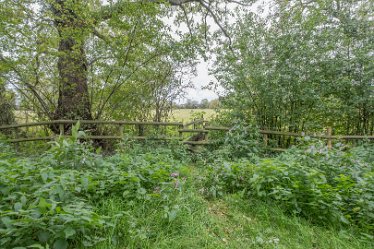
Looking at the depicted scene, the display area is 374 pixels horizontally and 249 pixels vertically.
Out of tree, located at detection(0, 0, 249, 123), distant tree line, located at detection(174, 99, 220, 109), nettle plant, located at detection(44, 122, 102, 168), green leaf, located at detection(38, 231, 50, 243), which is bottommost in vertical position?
green leaf, located at detection(38, 231, 50, 243)

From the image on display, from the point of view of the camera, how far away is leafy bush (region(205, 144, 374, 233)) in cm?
231

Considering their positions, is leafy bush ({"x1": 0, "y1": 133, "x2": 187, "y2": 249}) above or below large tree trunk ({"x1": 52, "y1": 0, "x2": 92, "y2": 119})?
below

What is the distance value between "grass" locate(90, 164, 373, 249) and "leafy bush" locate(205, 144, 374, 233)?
16 cm

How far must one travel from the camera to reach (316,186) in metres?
2.37

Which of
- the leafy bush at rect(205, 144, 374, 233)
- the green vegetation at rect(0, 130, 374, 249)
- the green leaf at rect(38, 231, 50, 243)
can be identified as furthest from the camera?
the leafy bush at rect(205, 144, 374, 233)

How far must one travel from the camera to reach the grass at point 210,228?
1.79 metres

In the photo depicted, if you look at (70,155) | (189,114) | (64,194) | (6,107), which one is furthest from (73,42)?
(64,194)

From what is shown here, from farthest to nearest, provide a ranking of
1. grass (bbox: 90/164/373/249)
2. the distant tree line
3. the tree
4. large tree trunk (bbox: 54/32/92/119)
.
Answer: the distant tree line
large tree trunk (bbox: 54/32/92/119)
the tree
grass (bbox: 90/164/373/249)

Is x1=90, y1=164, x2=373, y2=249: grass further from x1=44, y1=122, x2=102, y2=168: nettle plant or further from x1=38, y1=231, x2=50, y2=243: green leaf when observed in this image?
x1=44, y1=122, x2=102, y2=168: nettle plant

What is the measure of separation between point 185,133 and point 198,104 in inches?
52.0

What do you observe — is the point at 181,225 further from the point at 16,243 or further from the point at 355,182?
the point at 355,182

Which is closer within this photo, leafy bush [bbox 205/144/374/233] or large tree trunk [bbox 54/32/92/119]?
leafy bush [bbox 205/144/374/233]

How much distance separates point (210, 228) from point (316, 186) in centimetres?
122

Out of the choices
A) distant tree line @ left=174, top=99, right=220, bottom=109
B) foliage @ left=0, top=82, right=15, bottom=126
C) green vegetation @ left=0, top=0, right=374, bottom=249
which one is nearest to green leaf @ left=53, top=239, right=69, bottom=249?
green vegetation @ left=0, top=0, right=374, bottom=249
